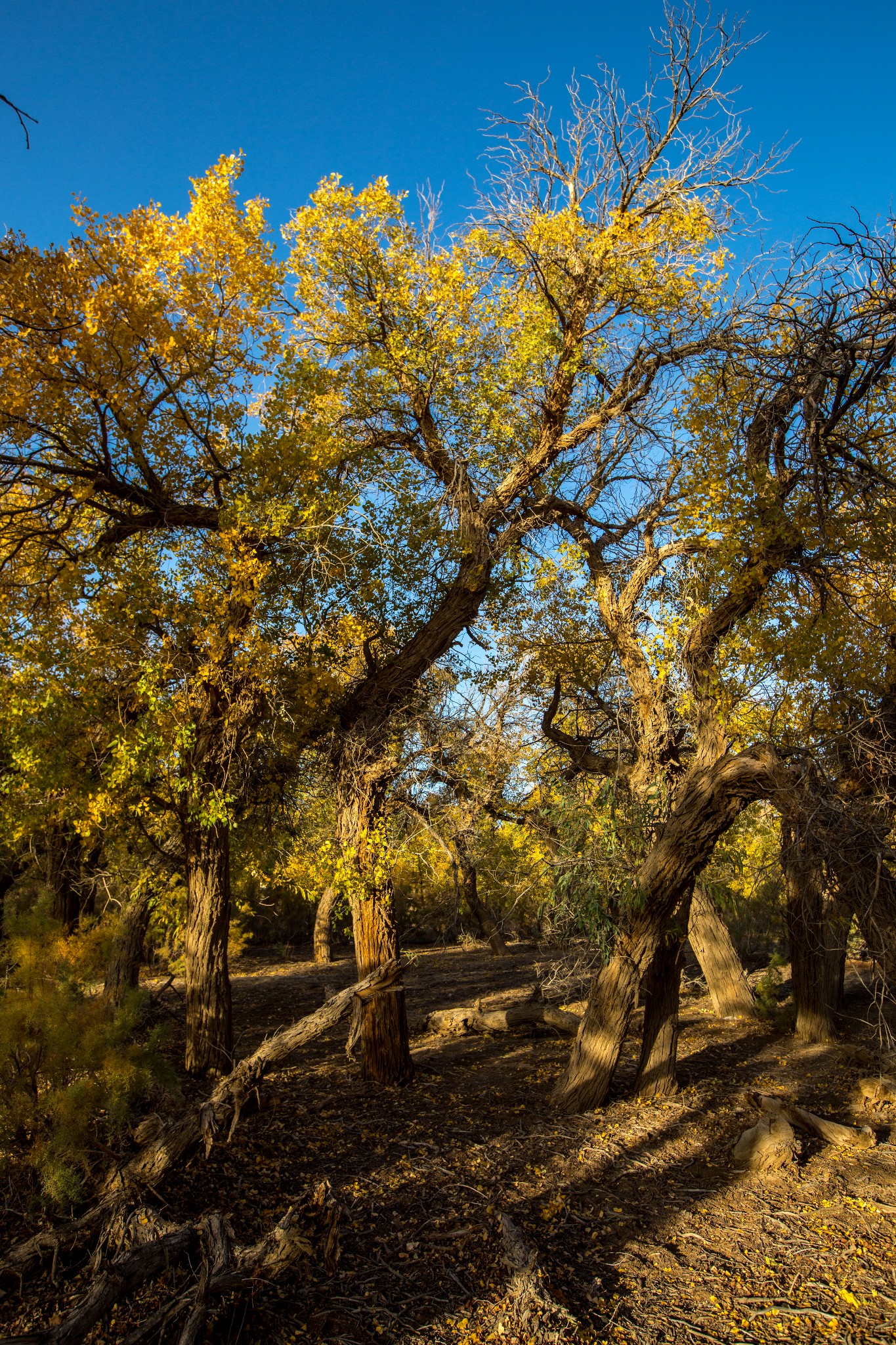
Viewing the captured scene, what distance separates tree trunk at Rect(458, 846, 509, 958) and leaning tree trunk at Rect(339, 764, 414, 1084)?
1130mm

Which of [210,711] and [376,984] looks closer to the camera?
[376,984]

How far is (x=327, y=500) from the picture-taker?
293 inches

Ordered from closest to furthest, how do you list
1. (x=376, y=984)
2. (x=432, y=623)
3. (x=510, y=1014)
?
(x=376, y=984) → (x=432, y=623) → (x=510, y=1014)

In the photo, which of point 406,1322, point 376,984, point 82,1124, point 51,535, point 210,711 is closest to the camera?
point 406,1322

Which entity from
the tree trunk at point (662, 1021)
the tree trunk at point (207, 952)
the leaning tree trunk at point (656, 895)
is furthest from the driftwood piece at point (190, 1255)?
the tree trunk at point (662, 1021)

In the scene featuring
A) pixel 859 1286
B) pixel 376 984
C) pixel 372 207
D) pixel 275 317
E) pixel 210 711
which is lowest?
pixel 859 1286

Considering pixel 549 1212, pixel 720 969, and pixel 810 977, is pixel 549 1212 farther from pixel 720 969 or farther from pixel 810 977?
pixel 720 969

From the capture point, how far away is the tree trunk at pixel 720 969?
1102 cm

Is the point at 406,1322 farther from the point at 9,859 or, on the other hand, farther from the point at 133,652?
the point at 9,859

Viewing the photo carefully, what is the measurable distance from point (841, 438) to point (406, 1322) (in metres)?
5.28

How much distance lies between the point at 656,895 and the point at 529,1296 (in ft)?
11.6

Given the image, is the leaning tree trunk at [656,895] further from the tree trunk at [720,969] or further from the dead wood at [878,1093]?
the tree trunk at [720,969]

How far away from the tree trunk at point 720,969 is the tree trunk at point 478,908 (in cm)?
331

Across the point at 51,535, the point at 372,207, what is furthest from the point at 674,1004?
the point at 372,207
